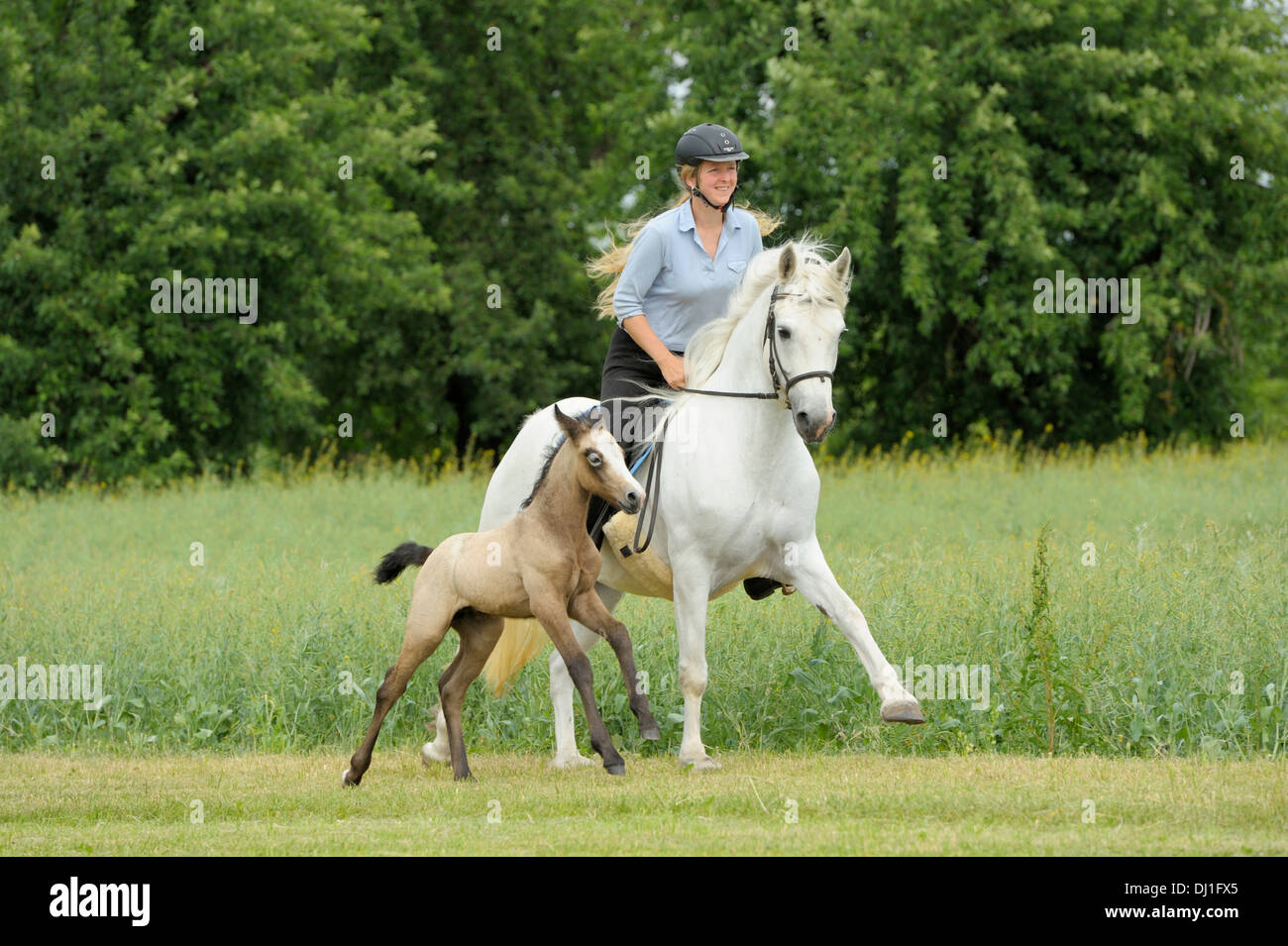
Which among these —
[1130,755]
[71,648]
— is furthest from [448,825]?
[71,648]

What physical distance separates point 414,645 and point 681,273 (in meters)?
2.44

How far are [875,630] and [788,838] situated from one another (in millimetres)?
3435

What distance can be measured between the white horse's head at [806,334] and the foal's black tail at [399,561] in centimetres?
200

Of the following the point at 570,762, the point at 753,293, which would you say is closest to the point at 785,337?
the point at 753,293

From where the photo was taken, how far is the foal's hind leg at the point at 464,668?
7.70 m

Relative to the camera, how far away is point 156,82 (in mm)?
25672

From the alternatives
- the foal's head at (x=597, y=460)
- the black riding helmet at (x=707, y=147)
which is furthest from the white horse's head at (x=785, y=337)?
the foal's head at (x=597, y=460)

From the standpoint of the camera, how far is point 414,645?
297 inches

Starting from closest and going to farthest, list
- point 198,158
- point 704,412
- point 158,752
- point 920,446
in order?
point 704,412 → point 158,752 → point 198,158 → point 920,446

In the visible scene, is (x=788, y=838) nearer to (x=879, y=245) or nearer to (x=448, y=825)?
(x=448, y=825)

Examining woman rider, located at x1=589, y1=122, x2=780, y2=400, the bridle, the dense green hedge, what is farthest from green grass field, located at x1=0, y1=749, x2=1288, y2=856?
the dense green hedge

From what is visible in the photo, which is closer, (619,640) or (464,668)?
(619,640)

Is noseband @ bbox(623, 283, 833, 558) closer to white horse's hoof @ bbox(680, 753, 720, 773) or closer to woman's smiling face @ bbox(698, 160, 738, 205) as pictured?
woman's smiling face @ bbox(698, 160, 738, 205)

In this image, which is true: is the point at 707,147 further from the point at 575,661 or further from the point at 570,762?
the point at 570,762
